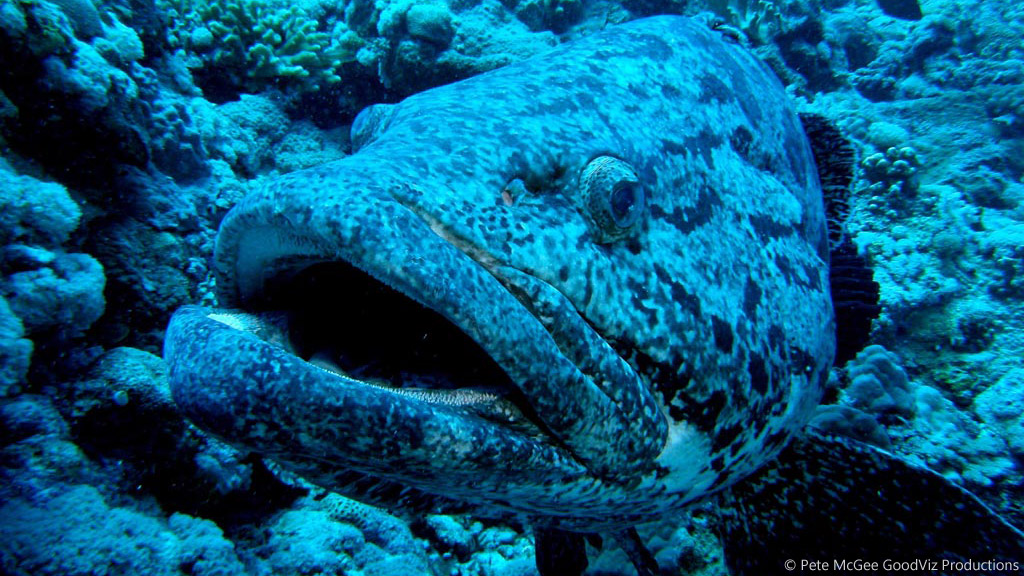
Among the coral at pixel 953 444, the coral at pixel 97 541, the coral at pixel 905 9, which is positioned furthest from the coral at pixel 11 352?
the coral at pixel 905 9

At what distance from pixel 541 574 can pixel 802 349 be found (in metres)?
1.95

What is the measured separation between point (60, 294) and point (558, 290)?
2895 millimetres

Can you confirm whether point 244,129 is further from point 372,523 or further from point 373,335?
point 373,335

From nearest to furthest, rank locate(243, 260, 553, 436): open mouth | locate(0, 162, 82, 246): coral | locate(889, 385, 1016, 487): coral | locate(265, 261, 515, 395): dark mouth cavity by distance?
locate(243, 260, 553, 436): open mouth, locate(265, 261, 515, 395): dark mouth cavity, locate(0, 162, 82, 246): coral, locate(889, 385, 1016, 487): coral

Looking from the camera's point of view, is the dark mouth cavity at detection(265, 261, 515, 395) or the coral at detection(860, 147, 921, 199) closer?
the dark mouth cavity at detection(265, 261, 515, 395)

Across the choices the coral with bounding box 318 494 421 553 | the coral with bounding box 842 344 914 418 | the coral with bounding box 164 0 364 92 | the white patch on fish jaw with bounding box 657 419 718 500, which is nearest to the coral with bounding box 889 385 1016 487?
the coral with bounding box 842 344 914 418

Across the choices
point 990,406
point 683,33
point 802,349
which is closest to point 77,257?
point 683,33

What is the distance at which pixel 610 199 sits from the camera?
194cm

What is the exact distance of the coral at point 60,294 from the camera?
2.81 metres

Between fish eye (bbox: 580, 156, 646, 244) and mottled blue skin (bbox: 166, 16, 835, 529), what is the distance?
0.03m

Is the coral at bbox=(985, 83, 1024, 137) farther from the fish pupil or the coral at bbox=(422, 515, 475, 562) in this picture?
the coral at bbox=(422, 515, 475, 562)

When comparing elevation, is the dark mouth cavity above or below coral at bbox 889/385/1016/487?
above

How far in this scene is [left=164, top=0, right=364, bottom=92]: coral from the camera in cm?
593

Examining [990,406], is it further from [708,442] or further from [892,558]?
[708,442]
